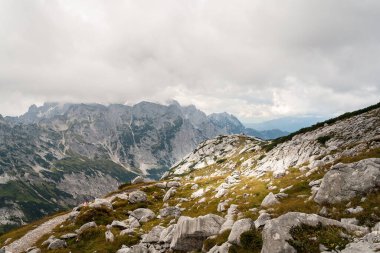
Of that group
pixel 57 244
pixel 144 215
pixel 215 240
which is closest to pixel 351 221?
pixel 215 240

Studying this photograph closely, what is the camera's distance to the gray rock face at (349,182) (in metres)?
22.7

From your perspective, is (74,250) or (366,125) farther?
(366,125)

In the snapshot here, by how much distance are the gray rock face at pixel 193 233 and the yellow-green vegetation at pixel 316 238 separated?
9.78 m

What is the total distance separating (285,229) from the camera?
17656 millimetres

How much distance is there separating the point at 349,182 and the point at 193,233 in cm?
1317

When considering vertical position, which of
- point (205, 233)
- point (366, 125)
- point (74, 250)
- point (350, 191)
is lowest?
point (74, 250)

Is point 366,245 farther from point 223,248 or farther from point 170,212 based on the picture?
point 170,212

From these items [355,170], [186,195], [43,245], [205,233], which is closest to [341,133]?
[186,195]

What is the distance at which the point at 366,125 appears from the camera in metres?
67.6

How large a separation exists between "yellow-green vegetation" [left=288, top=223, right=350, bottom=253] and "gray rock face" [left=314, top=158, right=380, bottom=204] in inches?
260

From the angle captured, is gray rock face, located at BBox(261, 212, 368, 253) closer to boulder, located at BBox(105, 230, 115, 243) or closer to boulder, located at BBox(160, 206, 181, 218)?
boulder, located at BBox(105, 230, 115, 243)

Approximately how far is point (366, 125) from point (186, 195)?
142 ft

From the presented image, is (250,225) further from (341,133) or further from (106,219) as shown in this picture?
(341,133)

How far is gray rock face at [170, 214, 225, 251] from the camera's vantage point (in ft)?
84.4
